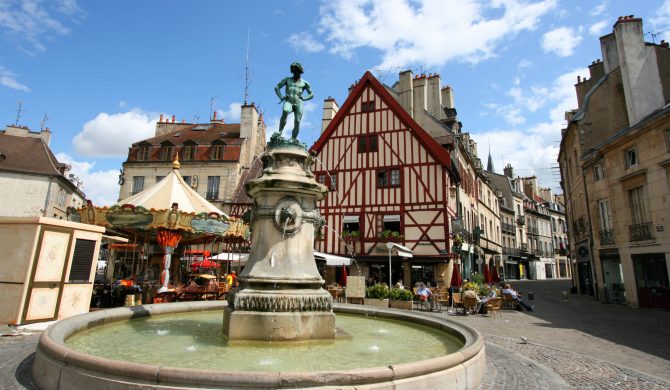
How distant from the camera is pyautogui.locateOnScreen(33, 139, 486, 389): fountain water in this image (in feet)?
10.6

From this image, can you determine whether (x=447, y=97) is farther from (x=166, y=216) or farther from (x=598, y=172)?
(x=166, y=216)

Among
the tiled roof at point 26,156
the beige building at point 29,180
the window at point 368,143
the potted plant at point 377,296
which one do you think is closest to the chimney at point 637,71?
the window at point 368,143

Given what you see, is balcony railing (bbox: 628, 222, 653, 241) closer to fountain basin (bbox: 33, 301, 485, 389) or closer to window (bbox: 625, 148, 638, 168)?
window (bbox: 625, 148, 638, 168)

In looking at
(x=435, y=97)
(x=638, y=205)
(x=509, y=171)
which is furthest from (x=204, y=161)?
(x=509, y=171)

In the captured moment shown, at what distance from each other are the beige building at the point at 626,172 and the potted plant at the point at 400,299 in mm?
9046

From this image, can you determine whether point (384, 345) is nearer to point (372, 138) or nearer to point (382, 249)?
point (382, 249)

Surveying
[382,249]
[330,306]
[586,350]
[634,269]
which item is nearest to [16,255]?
[330,306]

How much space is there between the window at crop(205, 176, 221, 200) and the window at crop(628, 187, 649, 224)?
24.1m

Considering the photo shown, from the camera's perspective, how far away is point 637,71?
55.7 feet

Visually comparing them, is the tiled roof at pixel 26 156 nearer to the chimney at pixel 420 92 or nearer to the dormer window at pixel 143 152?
the dormer window at pixel 143 152

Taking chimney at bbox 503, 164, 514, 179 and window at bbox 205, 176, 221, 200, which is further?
chimney at bbox 503, 164, 514, 179

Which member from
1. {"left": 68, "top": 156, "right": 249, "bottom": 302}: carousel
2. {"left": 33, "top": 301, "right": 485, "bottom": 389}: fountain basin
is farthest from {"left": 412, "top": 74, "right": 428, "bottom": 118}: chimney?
{"left": 33, "top": 301, "right": 485, "bottom": 389}: fountain basin

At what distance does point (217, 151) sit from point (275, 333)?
82.4 feet

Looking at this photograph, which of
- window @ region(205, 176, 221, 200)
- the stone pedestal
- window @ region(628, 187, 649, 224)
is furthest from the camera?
window @ region(205, 176, 221, 200)
